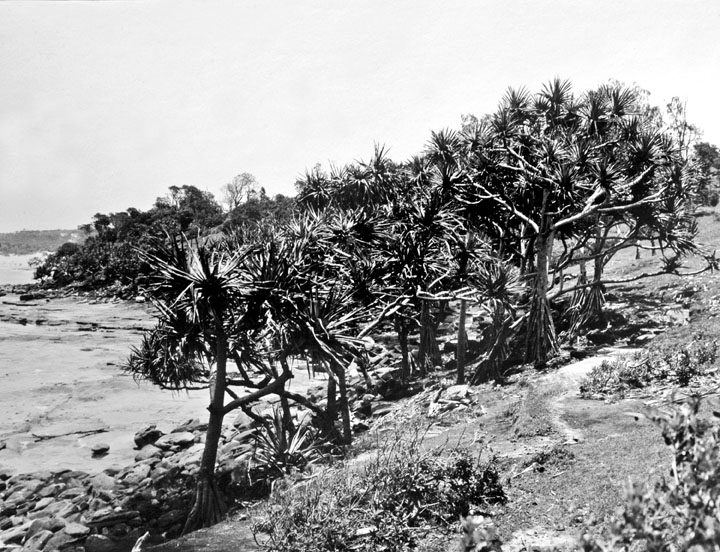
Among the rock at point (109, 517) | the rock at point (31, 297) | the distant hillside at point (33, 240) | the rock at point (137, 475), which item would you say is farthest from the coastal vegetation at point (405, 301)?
the distant hillside at point (33, 240)

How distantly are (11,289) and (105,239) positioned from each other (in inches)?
515

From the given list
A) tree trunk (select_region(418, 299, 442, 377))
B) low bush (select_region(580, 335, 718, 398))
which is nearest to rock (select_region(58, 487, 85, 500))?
tree trunk (select_region(418, 299, 442, 377))

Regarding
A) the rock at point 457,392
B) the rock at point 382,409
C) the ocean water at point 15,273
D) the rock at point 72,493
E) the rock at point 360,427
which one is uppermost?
the ocean water at point 15,273

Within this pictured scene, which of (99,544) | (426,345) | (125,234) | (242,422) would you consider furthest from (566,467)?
(125,234)

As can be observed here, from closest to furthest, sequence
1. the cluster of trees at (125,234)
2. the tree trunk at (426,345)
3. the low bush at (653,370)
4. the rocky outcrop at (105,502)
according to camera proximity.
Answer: the rocky outcrop at (105,502)
the low bush at (653,370)
the tree trunk at (426,345)
the cluster of trees at (125,234)

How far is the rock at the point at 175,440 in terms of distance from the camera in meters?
15.5

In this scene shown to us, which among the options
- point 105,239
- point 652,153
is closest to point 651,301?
point 652,153

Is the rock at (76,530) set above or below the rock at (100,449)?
above

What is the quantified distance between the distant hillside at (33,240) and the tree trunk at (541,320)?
156114 millimetres

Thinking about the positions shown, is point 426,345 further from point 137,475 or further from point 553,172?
point 137,475

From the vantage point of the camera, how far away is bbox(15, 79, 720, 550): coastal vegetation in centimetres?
682

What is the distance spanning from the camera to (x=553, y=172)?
53.4ft

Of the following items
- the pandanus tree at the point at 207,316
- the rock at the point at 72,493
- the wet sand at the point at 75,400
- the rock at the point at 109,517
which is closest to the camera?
the pandanus tree at the point at 207,316

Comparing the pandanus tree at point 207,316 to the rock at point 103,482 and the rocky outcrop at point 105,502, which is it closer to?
the rocky outcrop at point 105,502
